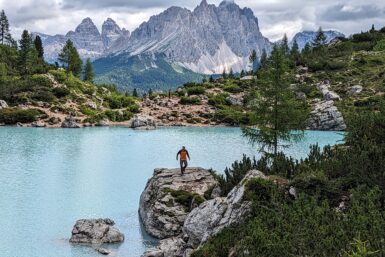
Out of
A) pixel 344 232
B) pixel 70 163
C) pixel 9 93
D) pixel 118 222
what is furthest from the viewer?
pixel 9 93

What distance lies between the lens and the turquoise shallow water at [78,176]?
2544 centimetres

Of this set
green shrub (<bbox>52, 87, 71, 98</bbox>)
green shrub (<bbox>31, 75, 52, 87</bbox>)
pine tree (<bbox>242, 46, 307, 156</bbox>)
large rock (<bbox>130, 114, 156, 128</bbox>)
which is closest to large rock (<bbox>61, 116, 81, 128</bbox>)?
large rock (<bbox>130, 114, 156, 128</bbox>)

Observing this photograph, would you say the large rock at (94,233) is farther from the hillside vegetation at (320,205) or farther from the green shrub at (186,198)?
the hillside vegetation at (320,205)

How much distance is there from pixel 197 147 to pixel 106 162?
1778 cm

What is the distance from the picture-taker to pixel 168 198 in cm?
2828

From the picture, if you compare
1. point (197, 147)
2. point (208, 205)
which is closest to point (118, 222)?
point (208, 205)

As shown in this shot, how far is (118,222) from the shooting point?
2886 centimetres

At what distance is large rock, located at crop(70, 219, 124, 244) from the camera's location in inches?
967

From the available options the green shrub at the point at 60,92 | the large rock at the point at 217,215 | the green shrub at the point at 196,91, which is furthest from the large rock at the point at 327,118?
the large rock at the point at 217,215

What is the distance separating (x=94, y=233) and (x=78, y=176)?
67.3 ft

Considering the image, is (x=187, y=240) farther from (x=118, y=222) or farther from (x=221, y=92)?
(x=221, y=92)

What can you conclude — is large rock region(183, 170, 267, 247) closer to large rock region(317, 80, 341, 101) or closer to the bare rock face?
the bare rock face

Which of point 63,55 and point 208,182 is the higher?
point 63,55

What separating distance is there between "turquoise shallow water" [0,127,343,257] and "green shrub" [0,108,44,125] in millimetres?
12986
